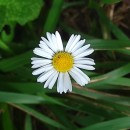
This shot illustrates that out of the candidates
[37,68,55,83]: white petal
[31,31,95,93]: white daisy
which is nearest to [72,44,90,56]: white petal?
[31,31,95,93]: white daisy

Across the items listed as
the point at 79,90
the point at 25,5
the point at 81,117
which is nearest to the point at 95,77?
the point at 79,90

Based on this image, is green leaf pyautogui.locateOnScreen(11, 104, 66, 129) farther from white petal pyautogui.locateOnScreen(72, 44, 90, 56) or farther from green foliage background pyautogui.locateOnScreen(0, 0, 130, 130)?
white petal pyautogui.locateOnScreen(72, 44, 90, 56)

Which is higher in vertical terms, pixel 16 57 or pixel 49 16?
pixel 49 16

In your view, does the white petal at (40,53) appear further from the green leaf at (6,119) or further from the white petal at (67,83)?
the green leaf at (6,119)

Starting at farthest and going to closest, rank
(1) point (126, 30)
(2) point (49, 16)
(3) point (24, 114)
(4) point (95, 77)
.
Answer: (1) point (126, 30) → (3) point (24, 114) → (2) point (49, 16) → (4) point (95, 77)

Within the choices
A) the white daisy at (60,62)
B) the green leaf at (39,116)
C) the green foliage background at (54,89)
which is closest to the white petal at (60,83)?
the white daisy at (60,62)

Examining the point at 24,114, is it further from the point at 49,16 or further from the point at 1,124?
the point at 49,16

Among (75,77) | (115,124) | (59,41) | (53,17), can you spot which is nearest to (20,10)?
(53,17)

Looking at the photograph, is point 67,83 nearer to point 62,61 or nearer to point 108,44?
point 62,61
